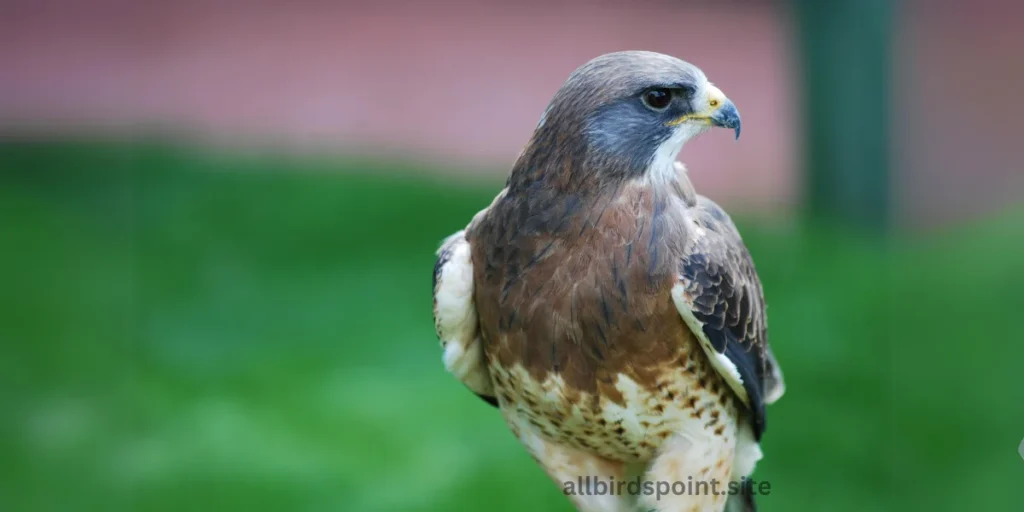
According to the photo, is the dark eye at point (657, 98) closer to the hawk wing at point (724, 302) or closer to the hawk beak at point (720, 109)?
the hawk beak at point (720, 109)

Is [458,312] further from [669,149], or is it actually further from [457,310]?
[669,149]

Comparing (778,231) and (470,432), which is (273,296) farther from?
(778,231)

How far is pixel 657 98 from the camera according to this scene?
232 cm

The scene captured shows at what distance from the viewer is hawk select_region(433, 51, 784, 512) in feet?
7.63

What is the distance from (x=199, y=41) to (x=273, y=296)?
2.44 m

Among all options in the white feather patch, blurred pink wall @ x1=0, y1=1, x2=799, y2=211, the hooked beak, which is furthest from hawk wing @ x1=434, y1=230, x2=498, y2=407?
blurred pink wall @ x1=0, y1=1, x2=799, y2=211

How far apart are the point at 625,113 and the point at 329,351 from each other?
4385mm

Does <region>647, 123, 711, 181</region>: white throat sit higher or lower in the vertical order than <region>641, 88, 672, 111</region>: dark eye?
lower

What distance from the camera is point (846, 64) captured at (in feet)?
21.7

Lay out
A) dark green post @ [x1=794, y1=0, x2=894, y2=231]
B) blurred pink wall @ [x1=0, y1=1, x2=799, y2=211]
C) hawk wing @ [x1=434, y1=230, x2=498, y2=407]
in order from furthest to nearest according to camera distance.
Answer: blurred pink wall @ [x1=0, y1=1, x2=799, y2=211] < dark green post @ [x1=794, y1=0, x2=894, y2=231] < hawk wing @ [x1=434, y1=230, x2=498, y2=407]

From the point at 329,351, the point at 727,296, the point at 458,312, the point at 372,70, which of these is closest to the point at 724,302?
the point at 727,296

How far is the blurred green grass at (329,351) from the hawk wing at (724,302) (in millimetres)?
2504

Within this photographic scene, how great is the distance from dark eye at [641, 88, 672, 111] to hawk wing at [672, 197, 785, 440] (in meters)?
0.27

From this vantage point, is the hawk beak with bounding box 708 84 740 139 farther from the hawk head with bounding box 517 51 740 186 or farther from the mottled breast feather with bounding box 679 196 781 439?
the mottled breast feather with bounding box 679 196 781 439
